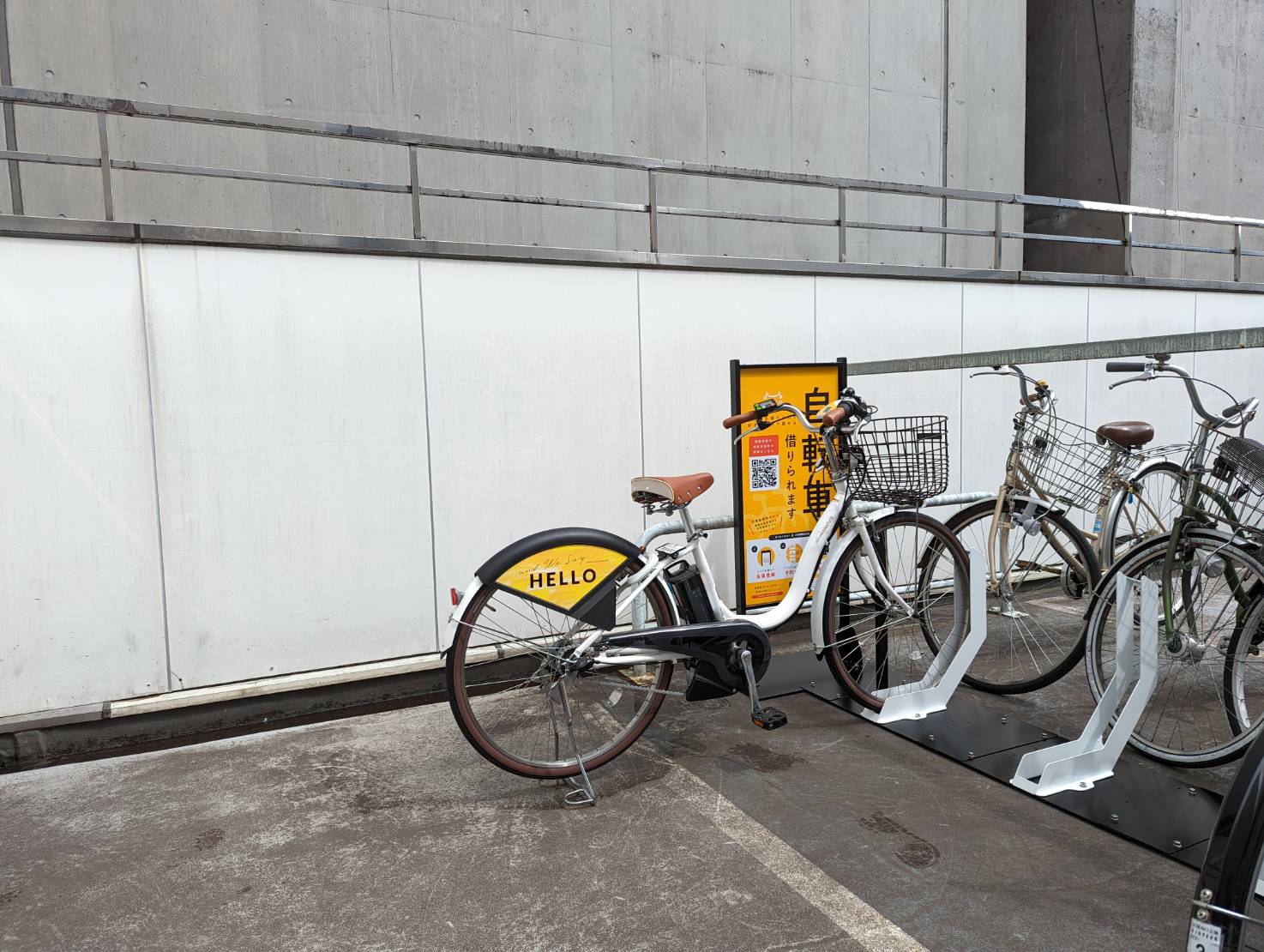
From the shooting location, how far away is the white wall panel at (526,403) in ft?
14.1

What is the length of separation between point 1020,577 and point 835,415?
1.61 meters

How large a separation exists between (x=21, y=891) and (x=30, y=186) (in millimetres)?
4774

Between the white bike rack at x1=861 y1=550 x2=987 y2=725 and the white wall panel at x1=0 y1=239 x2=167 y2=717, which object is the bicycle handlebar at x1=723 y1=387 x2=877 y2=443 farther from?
the white wall panel at x1=0 y1=239 x2=167 y2=717

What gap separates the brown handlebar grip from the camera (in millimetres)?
3516

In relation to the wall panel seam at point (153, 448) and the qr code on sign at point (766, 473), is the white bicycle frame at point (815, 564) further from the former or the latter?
the wall panel seam at point (153, 448)

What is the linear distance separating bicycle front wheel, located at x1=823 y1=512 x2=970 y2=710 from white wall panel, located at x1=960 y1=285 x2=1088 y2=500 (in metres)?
2.14

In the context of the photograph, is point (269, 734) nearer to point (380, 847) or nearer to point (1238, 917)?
point (380, 847)

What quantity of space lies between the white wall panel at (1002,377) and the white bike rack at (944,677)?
92.9 inches

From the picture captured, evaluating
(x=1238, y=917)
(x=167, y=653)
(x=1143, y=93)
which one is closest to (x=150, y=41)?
(x=167, y=653)

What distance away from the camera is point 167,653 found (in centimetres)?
384

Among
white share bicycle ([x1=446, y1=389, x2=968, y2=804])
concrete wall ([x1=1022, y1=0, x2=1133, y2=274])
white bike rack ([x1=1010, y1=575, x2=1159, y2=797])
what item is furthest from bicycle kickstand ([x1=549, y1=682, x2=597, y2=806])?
concrete wall ([x1=1022, y1=0, x2=1133, y2=274])

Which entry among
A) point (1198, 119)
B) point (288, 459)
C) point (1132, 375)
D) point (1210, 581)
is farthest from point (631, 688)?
point (1198, 119)

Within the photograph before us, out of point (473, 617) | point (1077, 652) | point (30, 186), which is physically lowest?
point (1077, 652)

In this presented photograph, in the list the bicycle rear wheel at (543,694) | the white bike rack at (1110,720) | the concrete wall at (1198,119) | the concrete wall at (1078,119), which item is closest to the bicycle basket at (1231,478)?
the white bike rack at (1110,720)
